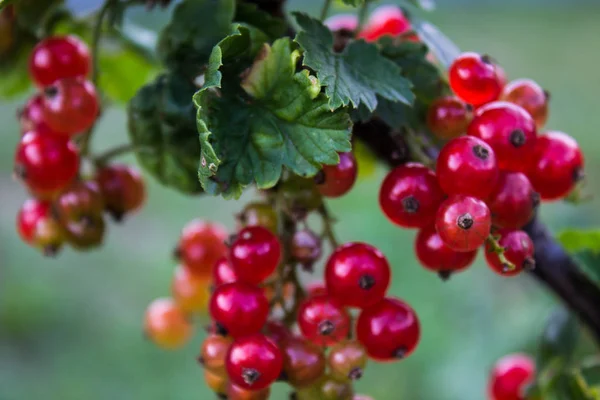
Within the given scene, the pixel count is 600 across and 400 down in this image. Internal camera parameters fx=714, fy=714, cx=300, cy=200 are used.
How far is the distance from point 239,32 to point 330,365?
359mm

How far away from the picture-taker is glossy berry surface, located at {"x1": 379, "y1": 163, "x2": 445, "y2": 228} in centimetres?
72

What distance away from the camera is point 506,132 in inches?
28.4

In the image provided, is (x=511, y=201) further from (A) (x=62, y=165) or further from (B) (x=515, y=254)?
(A) (x=62, y=165)

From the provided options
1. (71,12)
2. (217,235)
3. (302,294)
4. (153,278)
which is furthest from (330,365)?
(153,278)

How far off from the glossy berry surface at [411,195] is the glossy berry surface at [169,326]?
0.59m

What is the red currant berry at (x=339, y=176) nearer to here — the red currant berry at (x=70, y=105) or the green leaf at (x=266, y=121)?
the green leaf at (x=266, y=121)

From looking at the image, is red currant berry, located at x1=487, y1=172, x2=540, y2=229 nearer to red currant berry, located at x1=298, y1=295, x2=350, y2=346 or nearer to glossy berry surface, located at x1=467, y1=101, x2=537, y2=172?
glossy berry surface, located at x1=467, y1=101, x2=537, y2=172

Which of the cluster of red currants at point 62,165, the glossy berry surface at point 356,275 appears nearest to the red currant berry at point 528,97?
the glossy berry surface at point 356,275

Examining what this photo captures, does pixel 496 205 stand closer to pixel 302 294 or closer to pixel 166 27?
pixel 302 294

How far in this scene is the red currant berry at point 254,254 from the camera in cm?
75

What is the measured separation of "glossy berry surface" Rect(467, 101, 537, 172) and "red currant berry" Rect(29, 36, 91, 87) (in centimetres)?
51

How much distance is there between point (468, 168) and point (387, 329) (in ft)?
0.65

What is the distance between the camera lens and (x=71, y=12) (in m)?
1.04

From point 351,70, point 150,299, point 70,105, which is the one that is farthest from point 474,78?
point 150,299
